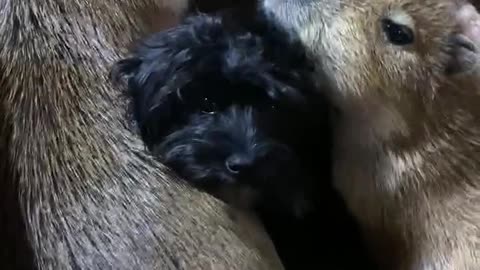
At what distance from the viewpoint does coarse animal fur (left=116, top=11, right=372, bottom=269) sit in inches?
47.3

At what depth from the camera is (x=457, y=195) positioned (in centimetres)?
133

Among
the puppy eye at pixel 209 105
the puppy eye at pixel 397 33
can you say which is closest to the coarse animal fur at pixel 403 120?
the puppy eye at pixel 397 33

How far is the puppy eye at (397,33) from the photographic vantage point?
1.22m

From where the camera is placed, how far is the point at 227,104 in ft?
4.01

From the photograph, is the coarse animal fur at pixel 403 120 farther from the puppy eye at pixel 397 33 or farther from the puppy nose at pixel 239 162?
the puppy nose at pixel 239 162

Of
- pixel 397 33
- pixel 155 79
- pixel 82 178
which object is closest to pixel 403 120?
pixel 397 33

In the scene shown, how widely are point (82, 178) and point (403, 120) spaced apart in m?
0.47

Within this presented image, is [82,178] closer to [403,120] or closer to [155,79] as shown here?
[155,79]

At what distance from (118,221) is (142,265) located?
0.07 m

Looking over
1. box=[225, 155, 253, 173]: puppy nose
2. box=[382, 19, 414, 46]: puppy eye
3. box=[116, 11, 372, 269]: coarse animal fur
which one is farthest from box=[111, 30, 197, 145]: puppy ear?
box=[382, 19, 414, 46]: puppy eye

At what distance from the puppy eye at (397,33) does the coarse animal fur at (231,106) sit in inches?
4.9

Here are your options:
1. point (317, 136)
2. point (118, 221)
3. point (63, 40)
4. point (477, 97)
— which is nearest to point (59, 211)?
point (118, 221)

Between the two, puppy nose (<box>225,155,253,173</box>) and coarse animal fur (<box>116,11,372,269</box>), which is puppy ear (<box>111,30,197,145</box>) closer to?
coarse animal fur (<box>116,11,372,269</box>)

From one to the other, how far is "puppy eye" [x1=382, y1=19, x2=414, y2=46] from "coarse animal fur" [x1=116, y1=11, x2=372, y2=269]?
0.13 metres
